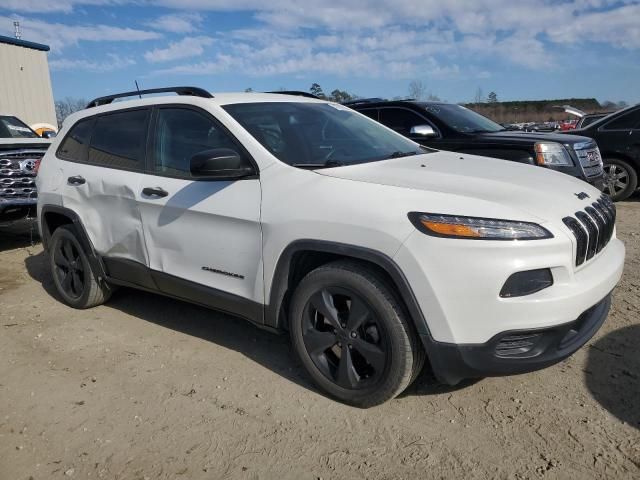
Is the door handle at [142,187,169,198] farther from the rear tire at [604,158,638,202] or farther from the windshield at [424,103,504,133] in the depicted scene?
the rear tire at [604,158,638,202]

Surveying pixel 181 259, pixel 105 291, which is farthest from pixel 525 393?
pixel 105 291

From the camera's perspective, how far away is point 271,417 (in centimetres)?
296

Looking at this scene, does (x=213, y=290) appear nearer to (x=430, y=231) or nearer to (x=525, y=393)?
(x=430, y=231)

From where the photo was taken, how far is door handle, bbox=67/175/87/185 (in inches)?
→ 168

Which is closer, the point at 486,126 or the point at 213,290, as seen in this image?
the point at 213,290

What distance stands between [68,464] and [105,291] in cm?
215

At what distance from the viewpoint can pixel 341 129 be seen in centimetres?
386

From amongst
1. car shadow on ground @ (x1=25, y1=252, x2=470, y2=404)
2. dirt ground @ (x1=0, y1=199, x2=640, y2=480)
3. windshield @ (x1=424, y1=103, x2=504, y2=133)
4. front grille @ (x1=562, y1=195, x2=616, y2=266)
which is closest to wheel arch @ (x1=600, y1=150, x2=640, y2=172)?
windshield @ (x1=424, y1=103, x2=504, y2=133)

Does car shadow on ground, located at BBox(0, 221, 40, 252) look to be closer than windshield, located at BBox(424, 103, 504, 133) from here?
Yes

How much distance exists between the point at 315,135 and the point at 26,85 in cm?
2168

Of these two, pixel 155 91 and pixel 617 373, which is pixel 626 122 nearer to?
pixel 617 373

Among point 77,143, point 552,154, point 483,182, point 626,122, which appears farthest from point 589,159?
point 77,143

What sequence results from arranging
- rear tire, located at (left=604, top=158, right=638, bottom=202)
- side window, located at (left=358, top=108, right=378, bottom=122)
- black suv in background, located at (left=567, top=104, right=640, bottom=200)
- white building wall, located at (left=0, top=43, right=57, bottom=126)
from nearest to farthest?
side window, located at (left=358, top=108, right=378, bottom=122) < black suv in background, located at (left=567, top=104, right=640, bottom=200) < rear tire, located at (left=604, top=158, right=638, bottom=202) < white building wall, located at (left=0, top=43, right=57, bottom=126)

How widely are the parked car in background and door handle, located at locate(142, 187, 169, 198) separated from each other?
12.3 feet
